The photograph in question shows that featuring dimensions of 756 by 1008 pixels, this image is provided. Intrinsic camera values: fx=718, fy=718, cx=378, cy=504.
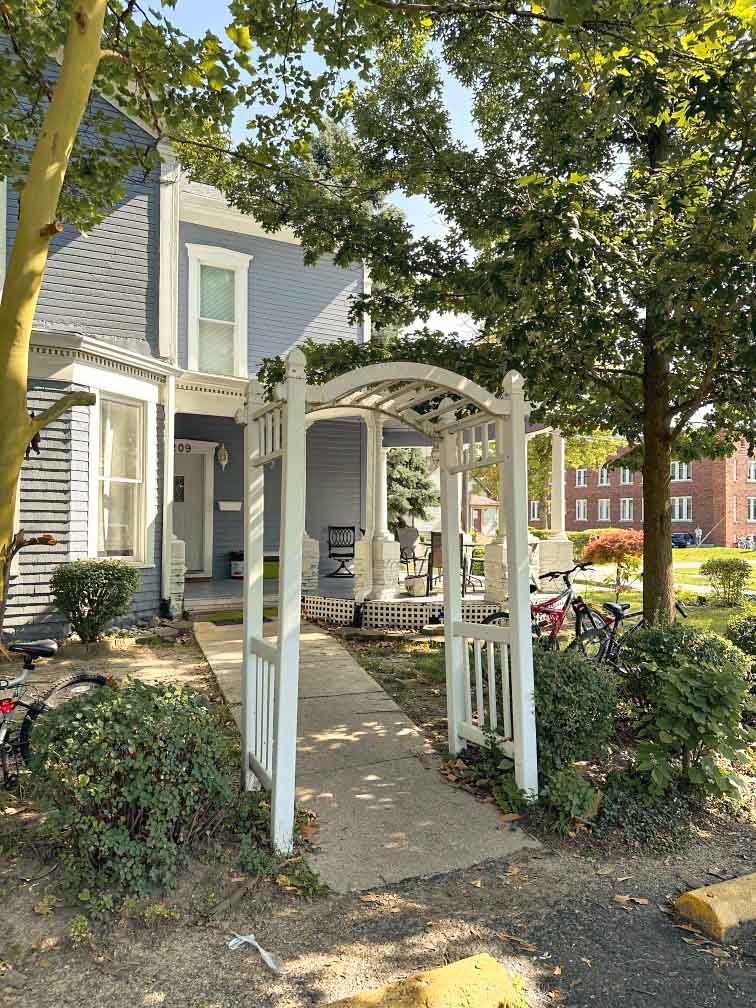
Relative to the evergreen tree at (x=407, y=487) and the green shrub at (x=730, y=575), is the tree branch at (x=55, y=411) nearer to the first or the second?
the green shrub at (x=730, y=575)

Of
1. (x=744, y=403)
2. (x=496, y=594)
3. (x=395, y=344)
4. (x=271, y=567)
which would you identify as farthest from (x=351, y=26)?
(x=271, y=567)

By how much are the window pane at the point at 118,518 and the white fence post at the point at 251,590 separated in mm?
5591

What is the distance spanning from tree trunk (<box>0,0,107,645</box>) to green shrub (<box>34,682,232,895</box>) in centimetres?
91

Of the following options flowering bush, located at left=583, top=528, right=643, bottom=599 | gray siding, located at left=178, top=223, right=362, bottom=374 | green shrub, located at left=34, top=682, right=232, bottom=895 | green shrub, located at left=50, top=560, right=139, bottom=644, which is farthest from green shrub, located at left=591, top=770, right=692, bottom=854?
gray siding, located at left=178, top=223, right=362, bottom=374

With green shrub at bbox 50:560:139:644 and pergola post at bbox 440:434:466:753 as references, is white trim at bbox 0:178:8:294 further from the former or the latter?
pergola post at bbox 440:434:466:753

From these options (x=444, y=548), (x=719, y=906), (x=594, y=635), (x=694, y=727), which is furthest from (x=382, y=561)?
(x=719, y=906)

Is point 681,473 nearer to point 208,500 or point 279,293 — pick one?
point 279,293

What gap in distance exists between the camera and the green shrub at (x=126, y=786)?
3049 millimetres

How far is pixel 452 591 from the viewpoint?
16.4 feet

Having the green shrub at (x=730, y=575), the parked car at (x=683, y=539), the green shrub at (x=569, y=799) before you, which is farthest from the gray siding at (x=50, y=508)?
the parked car at (x=683, y=539)

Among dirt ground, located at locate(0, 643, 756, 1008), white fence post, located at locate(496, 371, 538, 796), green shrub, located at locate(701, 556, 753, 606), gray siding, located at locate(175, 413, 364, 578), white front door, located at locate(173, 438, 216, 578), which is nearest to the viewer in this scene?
dirt ground, located at locate(0, 643, 756, 1008)

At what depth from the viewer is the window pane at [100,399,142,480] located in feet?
30.4

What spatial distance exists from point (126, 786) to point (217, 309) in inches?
397

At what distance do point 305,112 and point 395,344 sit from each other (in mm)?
2315
